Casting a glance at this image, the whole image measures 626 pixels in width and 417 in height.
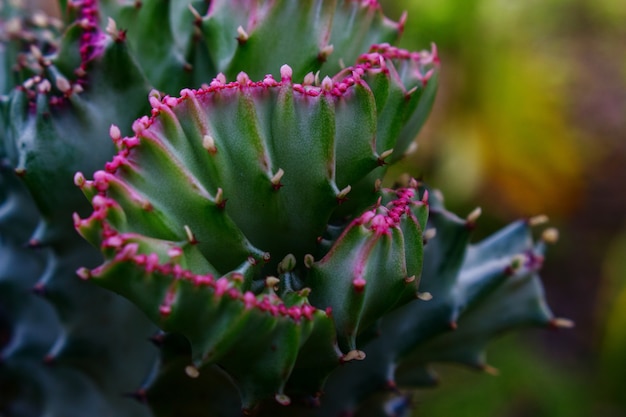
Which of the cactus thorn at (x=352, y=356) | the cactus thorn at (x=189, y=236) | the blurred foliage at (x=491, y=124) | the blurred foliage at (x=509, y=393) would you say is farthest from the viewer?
the blurred foliage at (x=491, y=124)

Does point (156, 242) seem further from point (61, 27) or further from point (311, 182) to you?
point (61, 27)

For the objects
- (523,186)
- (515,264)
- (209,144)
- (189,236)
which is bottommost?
(523,186)

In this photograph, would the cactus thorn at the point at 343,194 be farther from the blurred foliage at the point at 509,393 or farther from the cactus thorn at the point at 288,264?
the blurred foliage at the point at 509,393

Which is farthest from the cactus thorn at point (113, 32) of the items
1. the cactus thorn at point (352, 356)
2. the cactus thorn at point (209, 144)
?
the cactus thorn at point (352, 356)

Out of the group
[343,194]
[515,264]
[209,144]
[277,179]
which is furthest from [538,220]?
[209,144]

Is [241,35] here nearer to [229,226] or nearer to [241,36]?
[241,36]

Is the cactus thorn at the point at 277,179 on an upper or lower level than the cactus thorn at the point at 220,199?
upper

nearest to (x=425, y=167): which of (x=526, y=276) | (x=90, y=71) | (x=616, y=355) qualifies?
(x=616, y=355)
